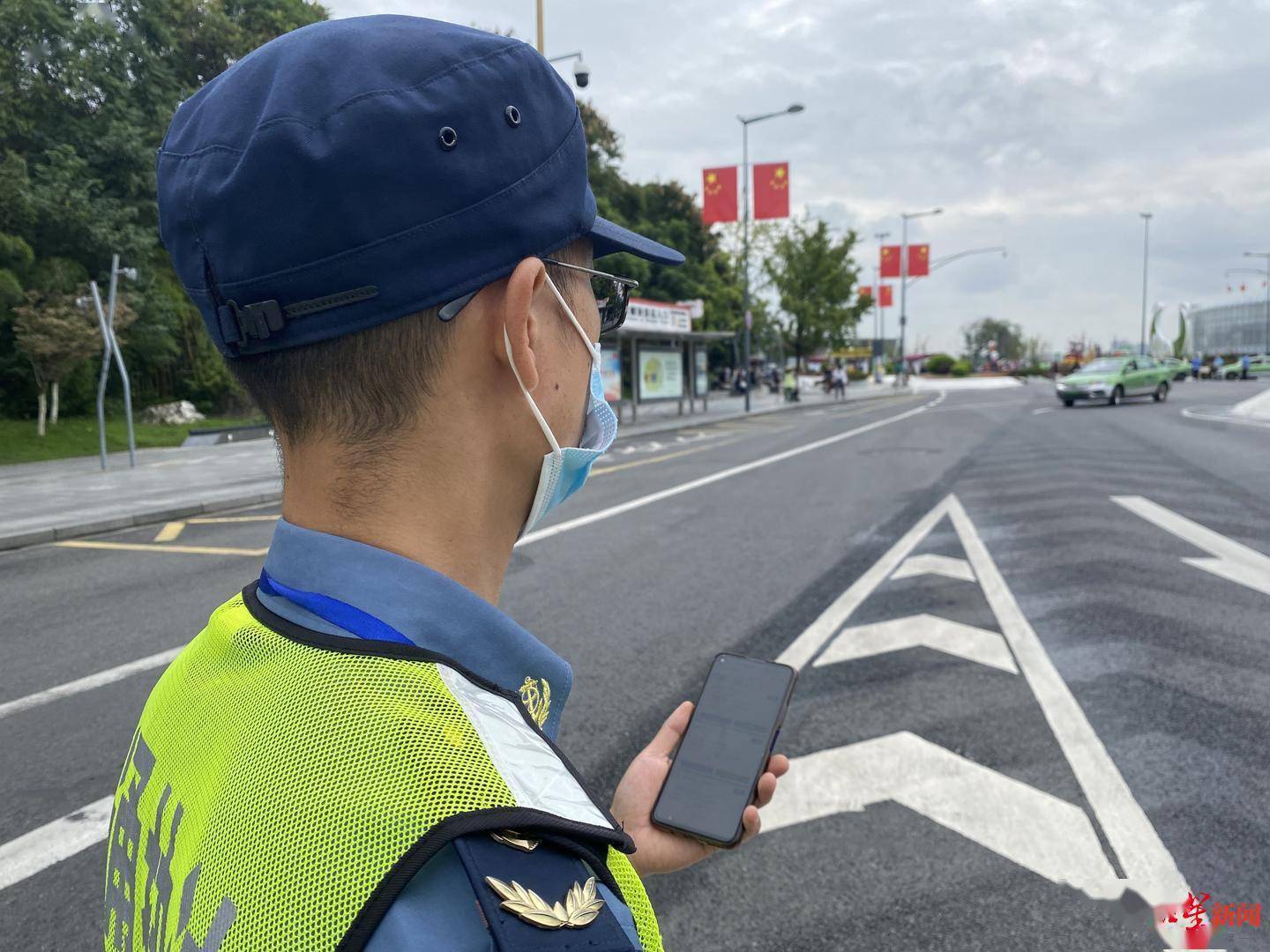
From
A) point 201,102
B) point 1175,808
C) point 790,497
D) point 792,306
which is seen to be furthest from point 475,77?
point 792,306

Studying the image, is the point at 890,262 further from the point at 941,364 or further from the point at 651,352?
the point at 941,364

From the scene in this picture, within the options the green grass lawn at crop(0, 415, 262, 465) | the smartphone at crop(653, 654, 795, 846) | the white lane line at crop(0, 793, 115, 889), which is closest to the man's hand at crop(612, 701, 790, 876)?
the smartphone at crop(653, 654, 795, 846)

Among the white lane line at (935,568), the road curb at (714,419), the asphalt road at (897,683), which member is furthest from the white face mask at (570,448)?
the road curb at (714,419)

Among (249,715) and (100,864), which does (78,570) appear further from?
(249,715)

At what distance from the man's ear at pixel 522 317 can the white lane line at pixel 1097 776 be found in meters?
2.51

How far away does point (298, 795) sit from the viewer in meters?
0.68

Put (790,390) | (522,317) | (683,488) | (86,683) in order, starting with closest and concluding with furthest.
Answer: (522,317) < (86,683) < (683,488) < (790,390)

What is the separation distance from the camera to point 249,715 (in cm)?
78

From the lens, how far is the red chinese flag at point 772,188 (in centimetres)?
2595

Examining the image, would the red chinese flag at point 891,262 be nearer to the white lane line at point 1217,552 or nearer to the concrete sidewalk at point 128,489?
the concrete sidewalk at point 128,489

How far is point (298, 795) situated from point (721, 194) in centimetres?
2623

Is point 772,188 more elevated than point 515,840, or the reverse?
point 772,188

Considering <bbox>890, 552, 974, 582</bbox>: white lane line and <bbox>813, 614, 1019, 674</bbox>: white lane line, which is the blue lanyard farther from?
<bbox>890, 552, 974, 582</bbox>: white lane line

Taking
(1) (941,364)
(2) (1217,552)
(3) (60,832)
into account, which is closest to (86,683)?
(3) (60,832)
